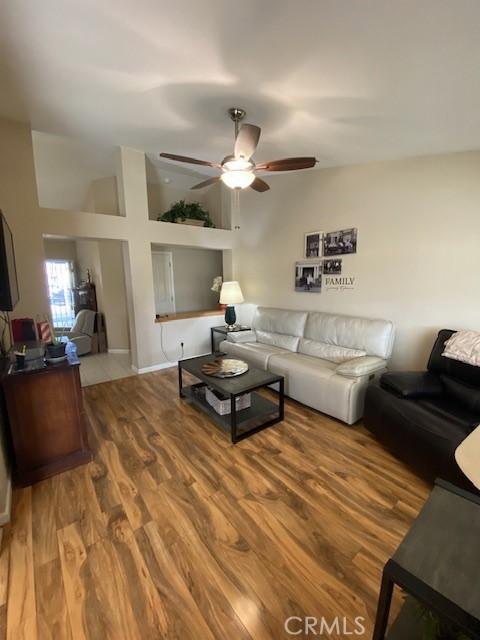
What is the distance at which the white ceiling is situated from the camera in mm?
1316

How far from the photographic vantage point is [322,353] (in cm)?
326

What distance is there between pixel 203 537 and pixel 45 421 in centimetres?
137

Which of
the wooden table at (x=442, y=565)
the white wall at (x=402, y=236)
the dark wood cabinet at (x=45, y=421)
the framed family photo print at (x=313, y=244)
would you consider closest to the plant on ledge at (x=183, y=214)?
the white wall at (x=402, y=236)

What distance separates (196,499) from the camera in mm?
1771

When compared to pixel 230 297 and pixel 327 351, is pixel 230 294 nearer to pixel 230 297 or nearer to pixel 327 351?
pixel 230 297

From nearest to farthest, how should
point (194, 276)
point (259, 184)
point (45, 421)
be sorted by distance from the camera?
point (45, 421), point (259, 184), point (194, 276)

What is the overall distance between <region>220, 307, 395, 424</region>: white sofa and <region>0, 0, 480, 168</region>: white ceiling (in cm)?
182

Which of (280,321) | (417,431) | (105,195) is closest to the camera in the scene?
(417,431)

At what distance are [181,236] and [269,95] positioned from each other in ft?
7.98

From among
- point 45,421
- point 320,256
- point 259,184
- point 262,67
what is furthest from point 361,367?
point 45,421

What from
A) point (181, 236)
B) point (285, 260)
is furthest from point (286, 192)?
point (181, 236)

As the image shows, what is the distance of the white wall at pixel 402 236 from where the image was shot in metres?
2.47

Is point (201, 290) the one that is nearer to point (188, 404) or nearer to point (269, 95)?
point (188, 404)

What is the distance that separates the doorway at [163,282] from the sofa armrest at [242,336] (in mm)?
1701
